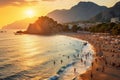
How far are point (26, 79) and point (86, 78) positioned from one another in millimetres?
10684

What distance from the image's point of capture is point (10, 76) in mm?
39344

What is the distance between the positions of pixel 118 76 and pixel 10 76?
1999cm

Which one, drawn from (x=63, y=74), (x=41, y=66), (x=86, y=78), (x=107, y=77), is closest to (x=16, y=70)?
(x=41, y=66)

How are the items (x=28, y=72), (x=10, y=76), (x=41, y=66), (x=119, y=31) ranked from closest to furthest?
(x=10, y=76), (x=28, y=72), (x=41, y=66), (x=119, y=31)

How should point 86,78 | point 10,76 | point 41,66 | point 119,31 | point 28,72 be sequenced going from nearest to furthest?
point 86,78, point 10,76, point 28,72, point 41,66, point 119,31

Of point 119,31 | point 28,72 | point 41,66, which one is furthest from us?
point 119,31

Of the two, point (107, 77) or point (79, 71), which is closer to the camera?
point (107, 77)

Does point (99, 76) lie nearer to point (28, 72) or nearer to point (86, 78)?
point (86, 78)

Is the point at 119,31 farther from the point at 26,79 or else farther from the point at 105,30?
the point at 26,79

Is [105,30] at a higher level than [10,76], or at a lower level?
higher

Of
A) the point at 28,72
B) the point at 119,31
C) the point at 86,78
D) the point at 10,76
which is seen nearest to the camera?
the point at 86,78

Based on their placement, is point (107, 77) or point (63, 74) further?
point (63, 74)

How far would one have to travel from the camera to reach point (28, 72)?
42.9m

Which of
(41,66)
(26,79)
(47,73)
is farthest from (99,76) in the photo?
(41,66)
